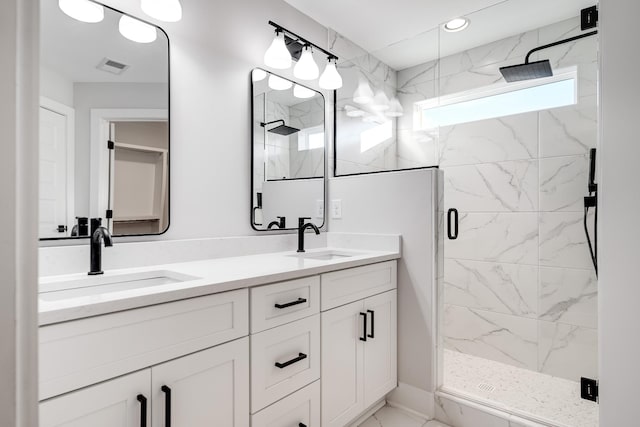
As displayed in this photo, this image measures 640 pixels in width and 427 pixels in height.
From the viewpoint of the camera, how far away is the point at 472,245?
8.57 ft

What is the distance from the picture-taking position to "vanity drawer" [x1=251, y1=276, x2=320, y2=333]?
120 centimetres

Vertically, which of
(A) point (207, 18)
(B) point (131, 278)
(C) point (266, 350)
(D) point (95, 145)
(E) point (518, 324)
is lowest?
(E) point (518, 324)

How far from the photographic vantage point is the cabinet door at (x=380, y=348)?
173cm

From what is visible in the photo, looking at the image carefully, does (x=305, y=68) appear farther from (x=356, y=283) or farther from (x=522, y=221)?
(x=522, y=221)

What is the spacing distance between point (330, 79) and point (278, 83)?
0.37 metres

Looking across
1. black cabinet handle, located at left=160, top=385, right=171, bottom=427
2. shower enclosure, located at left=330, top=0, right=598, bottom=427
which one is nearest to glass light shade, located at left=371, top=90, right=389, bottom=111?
shower enclosure, located at left=330, top=0, right=598, bottom=427

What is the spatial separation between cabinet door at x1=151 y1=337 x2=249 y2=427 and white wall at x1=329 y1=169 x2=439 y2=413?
3.55ft

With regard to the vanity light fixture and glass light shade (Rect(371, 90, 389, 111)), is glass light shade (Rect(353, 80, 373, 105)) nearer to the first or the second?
glass light shade (Rect(371, 90, 389, 111))

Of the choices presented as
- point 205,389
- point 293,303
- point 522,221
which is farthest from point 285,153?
point 522,221
